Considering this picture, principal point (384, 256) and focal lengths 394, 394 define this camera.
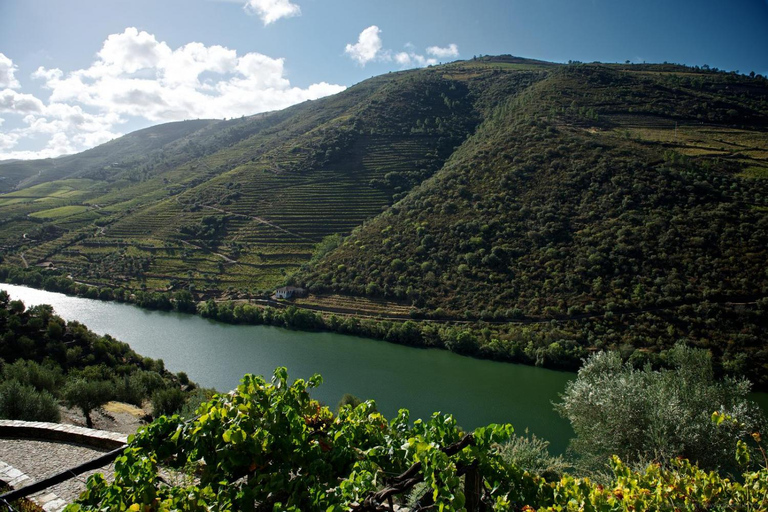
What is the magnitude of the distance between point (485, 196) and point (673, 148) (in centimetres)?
2412

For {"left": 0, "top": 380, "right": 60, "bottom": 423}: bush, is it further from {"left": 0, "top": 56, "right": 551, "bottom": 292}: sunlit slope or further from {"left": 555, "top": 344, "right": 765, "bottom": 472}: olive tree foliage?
{"left": 0, "top": 56, "right": 551, "bottom": 292}: sunlit slope

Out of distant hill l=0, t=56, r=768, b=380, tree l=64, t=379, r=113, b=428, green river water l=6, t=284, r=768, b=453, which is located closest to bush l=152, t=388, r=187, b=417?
tree l=64, t=379, r=113, b=428

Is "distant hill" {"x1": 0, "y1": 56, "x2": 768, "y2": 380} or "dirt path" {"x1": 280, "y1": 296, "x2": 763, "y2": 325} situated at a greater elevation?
"distant hill" {"x1": 0, "y1": 56, "x2": 768, "y2": 380}

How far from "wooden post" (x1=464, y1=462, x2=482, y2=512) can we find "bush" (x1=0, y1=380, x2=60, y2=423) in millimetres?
14786

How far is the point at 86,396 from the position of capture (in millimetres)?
14672

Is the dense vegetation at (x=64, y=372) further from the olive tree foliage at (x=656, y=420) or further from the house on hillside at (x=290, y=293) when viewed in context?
the olive tree foliage at (x=656, y=420)

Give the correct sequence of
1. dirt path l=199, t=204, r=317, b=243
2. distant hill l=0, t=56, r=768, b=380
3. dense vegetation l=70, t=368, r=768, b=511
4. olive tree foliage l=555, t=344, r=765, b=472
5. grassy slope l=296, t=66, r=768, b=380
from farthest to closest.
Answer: dirt path l=199, t=204, r=317, b=243 < distant hill l=0, t=56, r=768, b=380 < grassy slope l=296, t=66, r=768, b=380 < olive tree foliage l=555, t=344, r=765, b=472 < dense vegetation l=70, t=368, r=768, b=511

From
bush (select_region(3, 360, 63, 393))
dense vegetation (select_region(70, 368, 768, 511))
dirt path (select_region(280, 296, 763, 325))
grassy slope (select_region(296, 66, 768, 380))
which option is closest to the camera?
dense vegetation (select_region(70, 368, 768, 511))

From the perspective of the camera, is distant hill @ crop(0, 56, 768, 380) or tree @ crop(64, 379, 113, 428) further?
distant hill @ crop(0, 56, 768, 380)

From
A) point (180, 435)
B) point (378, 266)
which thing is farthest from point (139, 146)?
point (180, 435)

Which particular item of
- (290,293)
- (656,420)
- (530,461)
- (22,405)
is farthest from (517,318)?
(22,405)

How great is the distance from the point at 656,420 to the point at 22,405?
64.4ft

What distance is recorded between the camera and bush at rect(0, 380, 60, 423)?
12016 mm

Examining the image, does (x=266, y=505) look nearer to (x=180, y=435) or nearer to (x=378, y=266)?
(x=180, y=435)
